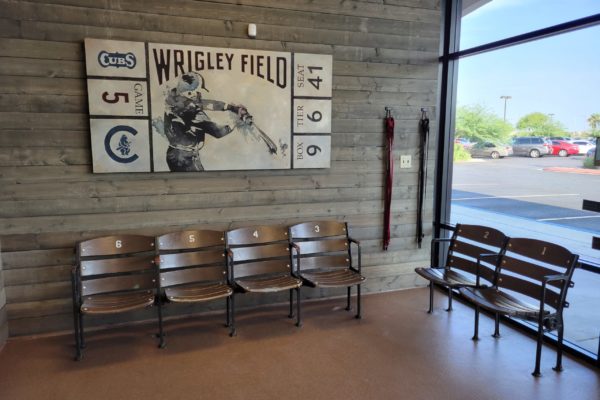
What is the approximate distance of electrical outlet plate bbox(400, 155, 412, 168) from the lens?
4066mm

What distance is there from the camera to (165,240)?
10.8ft

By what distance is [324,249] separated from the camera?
373 cm

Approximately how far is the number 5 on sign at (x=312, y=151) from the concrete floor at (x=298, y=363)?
4.19 feet

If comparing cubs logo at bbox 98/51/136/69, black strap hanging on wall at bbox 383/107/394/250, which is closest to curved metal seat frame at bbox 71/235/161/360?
cubs logo at bbox 98/51/136/69

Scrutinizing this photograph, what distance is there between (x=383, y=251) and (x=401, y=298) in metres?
0.46

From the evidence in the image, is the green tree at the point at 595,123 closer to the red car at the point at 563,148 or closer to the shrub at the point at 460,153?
the red car at the point at 563,148

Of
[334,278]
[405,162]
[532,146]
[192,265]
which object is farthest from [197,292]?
[532,146]

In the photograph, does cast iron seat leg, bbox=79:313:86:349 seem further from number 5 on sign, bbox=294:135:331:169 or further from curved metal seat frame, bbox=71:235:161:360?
number 5 on sign, bbox=294:135:331:169

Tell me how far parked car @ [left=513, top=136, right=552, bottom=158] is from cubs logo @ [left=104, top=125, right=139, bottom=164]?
300 cm

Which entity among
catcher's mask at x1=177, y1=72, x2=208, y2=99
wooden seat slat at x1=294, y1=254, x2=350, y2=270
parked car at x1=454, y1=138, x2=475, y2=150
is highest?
catcher's mask at x1=177, y1=72, x2=208, y2=99

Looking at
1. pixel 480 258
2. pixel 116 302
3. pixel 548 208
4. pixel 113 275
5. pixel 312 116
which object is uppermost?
pixel 312 116

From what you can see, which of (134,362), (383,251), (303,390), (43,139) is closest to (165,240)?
(134,362)

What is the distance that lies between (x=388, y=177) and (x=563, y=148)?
1396mm

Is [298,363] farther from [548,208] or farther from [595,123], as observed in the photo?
[595,123]
